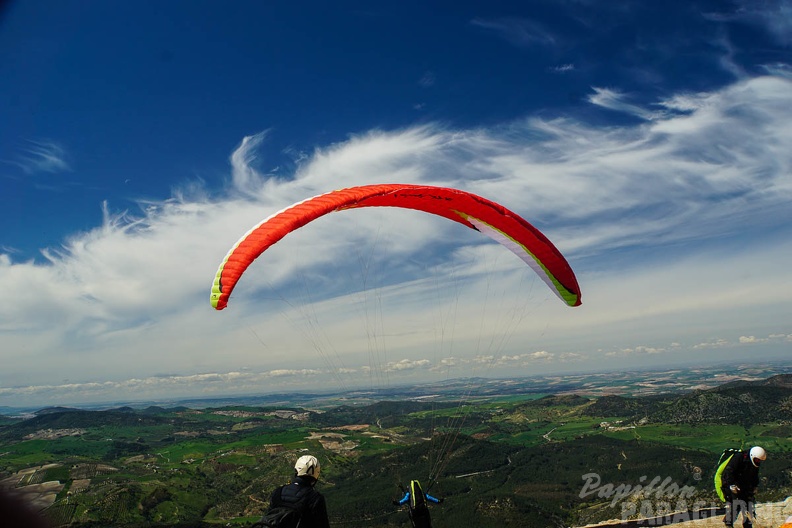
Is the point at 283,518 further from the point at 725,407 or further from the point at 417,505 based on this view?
the point at 725,407

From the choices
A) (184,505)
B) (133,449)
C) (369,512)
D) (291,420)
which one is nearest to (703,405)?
(369,512)

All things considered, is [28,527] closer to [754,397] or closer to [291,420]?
[754,397]

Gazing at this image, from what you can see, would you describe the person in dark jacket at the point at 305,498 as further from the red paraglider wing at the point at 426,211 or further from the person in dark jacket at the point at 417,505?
the red paraglider wing at the point at 426,211

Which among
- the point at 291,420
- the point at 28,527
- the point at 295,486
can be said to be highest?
the point at 28,527

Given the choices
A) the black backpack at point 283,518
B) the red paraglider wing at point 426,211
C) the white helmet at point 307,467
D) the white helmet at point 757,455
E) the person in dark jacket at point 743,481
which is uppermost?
the red paraglider wing at point 426,211

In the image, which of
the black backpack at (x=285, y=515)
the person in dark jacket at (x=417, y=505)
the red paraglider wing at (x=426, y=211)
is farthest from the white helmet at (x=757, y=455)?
the black backpack at (x=285, y=515)

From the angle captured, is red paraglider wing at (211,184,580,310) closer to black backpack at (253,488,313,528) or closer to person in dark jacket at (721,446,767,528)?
black backpack at (253,488,313,528)

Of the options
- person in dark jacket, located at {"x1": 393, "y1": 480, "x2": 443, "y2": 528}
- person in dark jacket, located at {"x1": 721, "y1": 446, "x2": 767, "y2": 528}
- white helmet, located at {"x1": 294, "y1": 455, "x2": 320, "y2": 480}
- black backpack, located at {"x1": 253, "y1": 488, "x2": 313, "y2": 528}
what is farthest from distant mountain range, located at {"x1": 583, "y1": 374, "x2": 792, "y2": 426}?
black backpack, located at {"x1": 253, "y1": 488, "x2": 313, "y2": 528}
